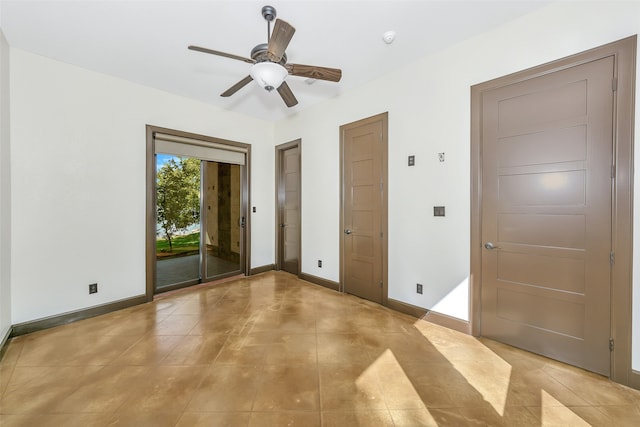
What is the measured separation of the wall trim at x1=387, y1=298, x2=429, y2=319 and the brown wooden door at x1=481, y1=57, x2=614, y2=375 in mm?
602

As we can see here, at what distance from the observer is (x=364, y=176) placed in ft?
11.3

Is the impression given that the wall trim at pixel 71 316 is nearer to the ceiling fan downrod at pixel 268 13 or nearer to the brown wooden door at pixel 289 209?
the brown wooden door at pixel 289 209

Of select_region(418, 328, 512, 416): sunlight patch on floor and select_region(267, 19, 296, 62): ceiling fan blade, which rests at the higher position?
select_region(267, 19, 296, 62): ceiling fan blade

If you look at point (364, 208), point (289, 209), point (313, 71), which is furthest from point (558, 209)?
point (289, 209)

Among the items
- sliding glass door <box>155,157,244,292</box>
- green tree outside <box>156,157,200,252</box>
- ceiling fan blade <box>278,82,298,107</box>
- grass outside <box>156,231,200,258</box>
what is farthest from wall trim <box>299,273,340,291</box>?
ceiling fan blade <box>278,82,298,107</box>

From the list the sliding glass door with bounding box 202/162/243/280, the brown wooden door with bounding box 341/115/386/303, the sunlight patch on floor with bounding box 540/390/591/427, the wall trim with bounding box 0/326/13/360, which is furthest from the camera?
the sliding glass door with bounding box 202/162/243/280

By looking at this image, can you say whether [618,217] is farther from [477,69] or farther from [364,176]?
[364,176]

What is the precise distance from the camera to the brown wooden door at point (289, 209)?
4.58m

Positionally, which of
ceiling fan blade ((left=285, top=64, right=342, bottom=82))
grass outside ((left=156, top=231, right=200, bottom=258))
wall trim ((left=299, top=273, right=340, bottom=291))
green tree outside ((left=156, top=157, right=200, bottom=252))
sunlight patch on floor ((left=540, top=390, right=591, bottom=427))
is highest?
ceiling fan blade ((left=285, top=64, right=342, bottom=82))

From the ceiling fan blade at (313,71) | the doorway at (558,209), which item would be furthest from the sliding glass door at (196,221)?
the doorway at (558,209)

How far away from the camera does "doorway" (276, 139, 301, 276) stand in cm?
455

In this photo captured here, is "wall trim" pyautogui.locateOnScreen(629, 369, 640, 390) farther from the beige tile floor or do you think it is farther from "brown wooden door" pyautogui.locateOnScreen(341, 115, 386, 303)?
"brown wooden door" pyautogui.locateOnScreen(341, 115, 386, 303)

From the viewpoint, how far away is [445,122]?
2.67 metres

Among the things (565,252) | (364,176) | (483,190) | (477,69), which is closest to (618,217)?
(565,252)
